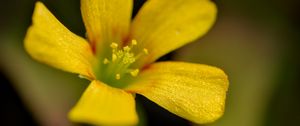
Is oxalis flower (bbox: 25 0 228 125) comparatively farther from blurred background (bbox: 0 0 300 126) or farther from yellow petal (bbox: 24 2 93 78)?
blurred background (bbox: 0 0 300 126)

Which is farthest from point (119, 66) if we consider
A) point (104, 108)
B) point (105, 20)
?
point (104, 108)

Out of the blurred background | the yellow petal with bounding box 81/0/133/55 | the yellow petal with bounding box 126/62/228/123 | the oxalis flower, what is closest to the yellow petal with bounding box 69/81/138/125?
the oxalis flower

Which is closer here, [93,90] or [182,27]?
[93,90]

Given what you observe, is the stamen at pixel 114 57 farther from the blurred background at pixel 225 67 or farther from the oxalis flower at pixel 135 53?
the blurred background at pixel 225 67

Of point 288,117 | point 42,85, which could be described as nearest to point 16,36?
point 42,85

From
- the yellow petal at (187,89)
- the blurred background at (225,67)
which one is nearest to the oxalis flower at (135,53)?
the yellow petal at (187,89)

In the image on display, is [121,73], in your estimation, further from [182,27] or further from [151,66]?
[182,27]
